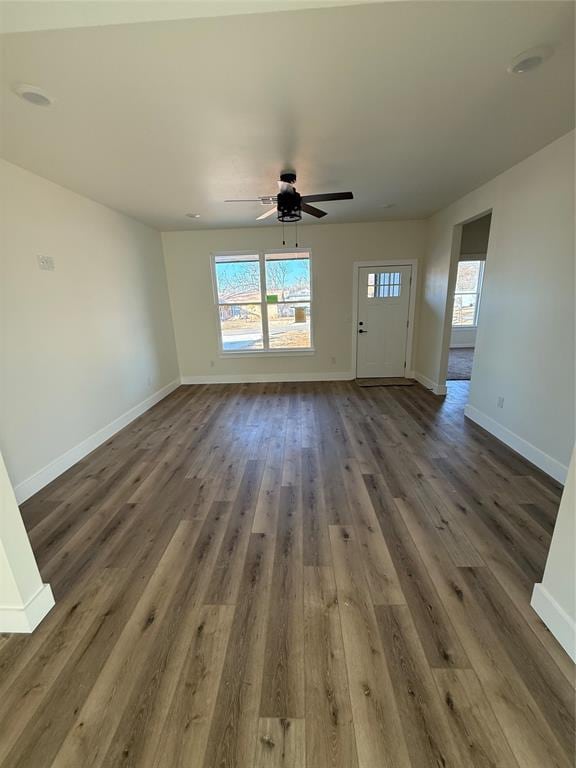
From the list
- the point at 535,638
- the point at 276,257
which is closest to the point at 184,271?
the point at 276,257

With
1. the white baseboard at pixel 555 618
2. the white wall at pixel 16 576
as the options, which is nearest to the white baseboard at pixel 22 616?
the white wall at pixel 16 576

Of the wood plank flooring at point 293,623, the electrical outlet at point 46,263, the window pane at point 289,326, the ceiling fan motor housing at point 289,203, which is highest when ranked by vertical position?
the ceiling fan motor housing at point 289,203

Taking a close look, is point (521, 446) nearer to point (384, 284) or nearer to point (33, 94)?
point (384, 284)

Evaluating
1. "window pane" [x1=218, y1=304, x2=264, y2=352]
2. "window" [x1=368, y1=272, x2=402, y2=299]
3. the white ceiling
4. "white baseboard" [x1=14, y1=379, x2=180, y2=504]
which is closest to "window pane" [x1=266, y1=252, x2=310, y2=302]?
"window pane" [x1=218, y1=304, x2=264, y2=352]

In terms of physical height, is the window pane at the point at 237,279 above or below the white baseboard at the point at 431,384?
above

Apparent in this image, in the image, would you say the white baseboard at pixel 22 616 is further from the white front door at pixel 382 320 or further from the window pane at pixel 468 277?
the window pane at pixel 468 277

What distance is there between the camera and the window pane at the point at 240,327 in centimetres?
552

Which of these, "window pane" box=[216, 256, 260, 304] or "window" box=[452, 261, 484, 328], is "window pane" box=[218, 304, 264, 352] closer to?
"window pane" box=[216, 256, 260, 304]

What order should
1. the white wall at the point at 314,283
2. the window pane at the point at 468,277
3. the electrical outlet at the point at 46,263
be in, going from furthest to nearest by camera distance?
1. the window pane at the point at 468,277
2. the white wall at the point at 314,283
3. the electrical outlet at the point at 46,263

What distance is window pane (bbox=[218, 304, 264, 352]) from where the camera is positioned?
5516 mm

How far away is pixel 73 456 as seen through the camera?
305 centimetres

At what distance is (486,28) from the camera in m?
1.36

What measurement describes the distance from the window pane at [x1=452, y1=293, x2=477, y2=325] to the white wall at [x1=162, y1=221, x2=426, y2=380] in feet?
11.1

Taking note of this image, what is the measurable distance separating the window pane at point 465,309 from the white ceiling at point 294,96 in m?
5.19
